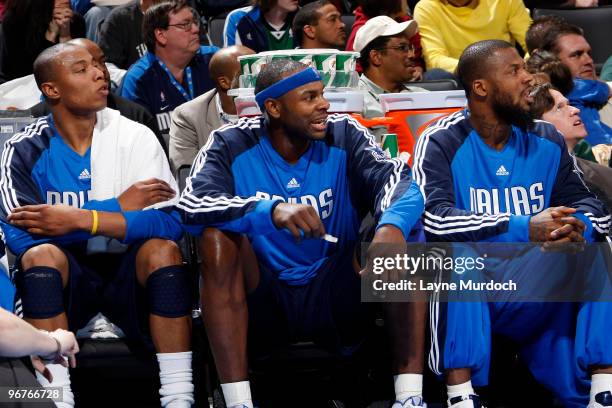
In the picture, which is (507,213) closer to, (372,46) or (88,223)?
(88,223)

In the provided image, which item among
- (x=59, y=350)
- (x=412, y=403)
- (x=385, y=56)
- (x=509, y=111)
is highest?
(x=385, y=56)

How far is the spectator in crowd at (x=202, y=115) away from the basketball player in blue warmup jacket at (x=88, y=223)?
0.99 meters

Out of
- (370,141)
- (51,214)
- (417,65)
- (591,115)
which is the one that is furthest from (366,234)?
(417,65)

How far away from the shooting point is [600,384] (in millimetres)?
3881

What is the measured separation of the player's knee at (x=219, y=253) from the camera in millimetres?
3914

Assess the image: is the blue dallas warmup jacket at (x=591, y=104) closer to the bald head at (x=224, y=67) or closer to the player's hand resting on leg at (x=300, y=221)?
the bald head at (x=224, y=67)

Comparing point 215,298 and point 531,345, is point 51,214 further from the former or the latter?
point 531,345

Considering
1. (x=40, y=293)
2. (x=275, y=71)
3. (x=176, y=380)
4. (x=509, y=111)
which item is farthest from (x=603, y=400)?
(x=40, y=293)

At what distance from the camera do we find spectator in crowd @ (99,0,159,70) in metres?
6.83

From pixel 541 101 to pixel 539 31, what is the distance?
1619 mm

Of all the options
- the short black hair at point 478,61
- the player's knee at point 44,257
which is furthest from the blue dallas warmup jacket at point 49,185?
the short black hair at point 478,61

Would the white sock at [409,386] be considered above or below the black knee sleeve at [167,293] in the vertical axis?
below

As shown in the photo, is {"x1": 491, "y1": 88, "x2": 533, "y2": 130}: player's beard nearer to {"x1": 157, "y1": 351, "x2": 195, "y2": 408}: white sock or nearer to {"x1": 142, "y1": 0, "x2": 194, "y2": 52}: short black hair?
{"x1": 157, "y1": 351, "x2": 195, "y2": 408}: white sock

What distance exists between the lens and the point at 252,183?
4.30 m
